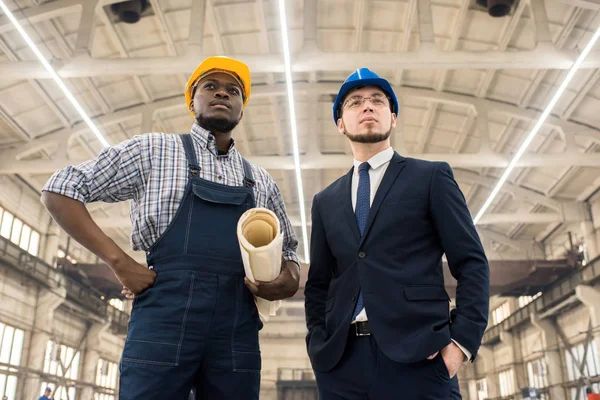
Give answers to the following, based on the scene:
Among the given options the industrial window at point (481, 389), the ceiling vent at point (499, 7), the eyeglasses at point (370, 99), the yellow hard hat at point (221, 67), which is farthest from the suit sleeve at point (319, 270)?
the industrial window at point (481, 389)

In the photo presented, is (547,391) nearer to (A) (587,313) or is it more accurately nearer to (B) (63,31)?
(A) (587,313)

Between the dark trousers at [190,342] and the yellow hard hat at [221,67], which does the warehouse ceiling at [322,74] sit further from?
the dark trousers at [190,342]

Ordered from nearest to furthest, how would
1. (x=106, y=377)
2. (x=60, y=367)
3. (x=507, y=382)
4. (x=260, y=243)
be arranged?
(x=260, y=243), (x=60, y=367), (x=106, y=377), (x=507, y=382)

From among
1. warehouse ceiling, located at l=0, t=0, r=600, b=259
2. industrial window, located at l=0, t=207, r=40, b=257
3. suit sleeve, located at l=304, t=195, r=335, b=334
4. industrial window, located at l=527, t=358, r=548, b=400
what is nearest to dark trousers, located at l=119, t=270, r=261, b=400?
suit sleeve, located at l=304, t=195, r=335, b=334

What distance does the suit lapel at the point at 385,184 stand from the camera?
2.54 meters

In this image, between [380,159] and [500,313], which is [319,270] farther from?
[500,313]

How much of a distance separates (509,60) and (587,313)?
12517mm

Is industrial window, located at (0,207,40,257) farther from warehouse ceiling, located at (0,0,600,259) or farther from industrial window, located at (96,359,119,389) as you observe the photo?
industrial window, located at (96,359,119,389)

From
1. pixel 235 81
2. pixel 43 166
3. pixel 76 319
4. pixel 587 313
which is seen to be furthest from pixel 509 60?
pixel 76 319

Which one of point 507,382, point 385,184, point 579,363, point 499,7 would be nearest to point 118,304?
point 507,382

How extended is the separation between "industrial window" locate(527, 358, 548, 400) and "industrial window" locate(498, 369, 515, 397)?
1.16 metres

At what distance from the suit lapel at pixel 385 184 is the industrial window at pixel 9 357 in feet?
55.7

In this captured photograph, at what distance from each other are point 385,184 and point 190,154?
922 mm

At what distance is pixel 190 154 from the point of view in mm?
2754
